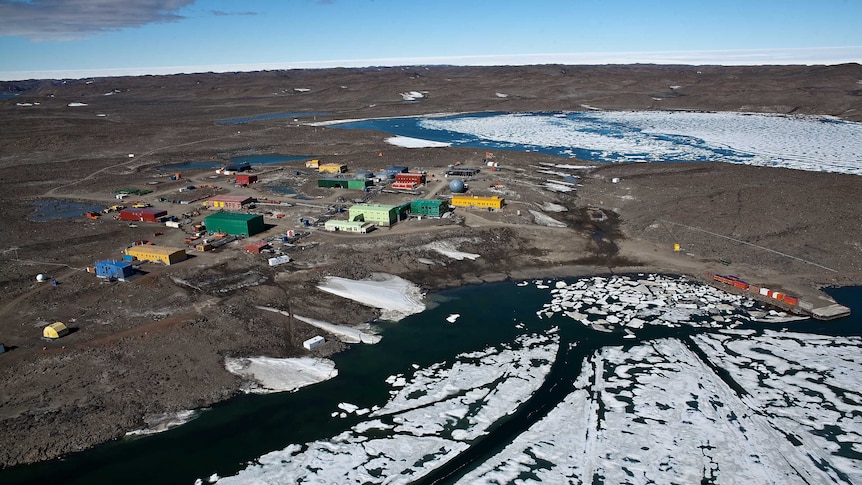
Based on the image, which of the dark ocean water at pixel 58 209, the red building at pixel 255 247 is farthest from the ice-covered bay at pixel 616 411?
the dark ocean water at pixel 58 209

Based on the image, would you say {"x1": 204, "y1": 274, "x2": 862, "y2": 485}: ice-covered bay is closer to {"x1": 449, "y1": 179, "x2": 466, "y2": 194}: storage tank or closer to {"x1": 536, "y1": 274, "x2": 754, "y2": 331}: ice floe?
{"x1": 536, "y1": 274, "x2": 754, "y2": 331}: ice floe

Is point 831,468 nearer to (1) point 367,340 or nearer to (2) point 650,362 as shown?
(2) point 650,362

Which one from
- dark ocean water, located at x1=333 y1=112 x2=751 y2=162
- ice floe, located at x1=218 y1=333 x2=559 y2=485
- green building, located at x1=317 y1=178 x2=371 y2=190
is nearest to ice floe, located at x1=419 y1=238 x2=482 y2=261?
ice floe, located at x1=218 y1=333 x2=559 y2=485

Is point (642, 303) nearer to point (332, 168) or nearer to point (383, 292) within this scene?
point (383, 292)

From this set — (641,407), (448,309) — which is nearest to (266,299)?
(448,309)

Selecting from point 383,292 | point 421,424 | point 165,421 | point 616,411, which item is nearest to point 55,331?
point 165,421

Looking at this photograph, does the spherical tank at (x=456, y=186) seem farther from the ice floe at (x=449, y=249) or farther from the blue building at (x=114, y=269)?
the blue building at (x=114, y=269)
